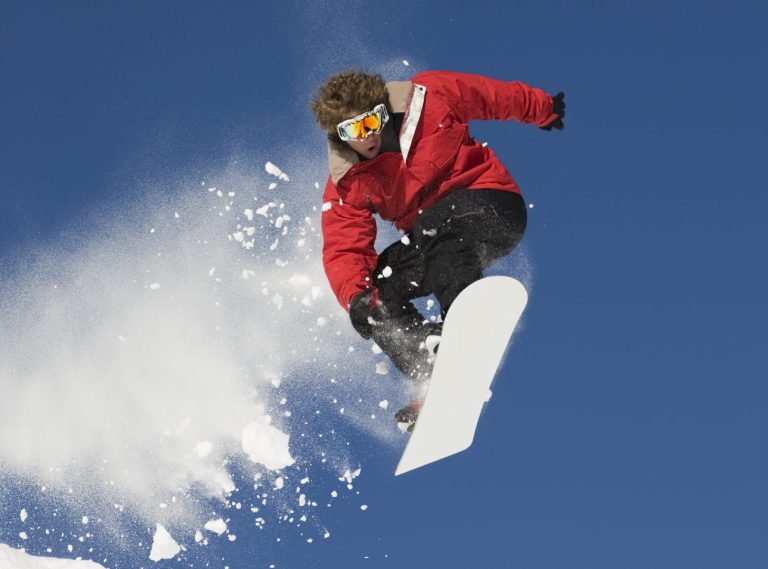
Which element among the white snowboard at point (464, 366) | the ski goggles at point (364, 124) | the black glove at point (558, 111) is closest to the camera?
the white snowboard at point (464, 366)

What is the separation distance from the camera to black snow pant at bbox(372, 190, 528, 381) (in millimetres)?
5277

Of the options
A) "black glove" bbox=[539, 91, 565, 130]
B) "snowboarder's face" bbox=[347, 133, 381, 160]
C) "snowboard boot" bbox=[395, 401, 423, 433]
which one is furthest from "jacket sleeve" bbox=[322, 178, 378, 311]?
"black glove" bbox=[539, 91, 565, 130]

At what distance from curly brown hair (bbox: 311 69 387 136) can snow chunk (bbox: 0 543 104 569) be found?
8211 millimetres

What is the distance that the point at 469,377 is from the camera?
534 cm

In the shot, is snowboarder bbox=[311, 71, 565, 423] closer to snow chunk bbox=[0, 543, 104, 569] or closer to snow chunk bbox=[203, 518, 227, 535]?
snow chunk bbox=[203, 518, 227, 535]

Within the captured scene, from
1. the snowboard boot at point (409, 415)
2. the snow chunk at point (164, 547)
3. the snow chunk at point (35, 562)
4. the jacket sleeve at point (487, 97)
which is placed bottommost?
the snowboard boot at point (409, 415)

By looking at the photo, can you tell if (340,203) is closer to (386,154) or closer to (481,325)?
(386,154)

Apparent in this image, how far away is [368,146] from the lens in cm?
527

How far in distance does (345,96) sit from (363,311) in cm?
144

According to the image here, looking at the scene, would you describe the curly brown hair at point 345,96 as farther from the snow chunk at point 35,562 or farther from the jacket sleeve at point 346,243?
the snow chunk at point 35,562

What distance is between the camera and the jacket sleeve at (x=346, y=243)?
18.5ft

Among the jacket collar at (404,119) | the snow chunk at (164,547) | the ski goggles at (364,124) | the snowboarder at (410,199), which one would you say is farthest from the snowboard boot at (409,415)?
the snow chunk at (164,547)

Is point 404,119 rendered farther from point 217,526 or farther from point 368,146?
point 217,526

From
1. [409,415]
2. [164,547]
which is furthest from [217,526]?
[409,415]
